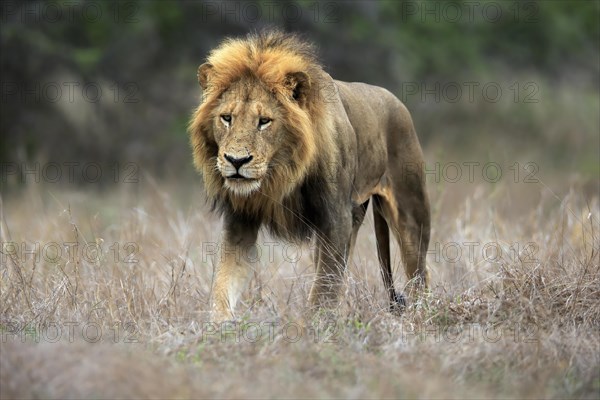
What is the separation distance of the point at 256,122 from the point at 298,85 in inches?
16.4

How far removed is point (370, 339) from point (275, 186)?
120cm

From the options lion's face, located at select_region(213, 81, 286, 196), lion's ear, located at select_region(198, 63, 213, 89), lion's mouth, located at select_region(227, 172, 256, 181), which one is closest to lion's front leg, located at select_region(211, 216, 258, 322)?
lion's face, located at select_region(213, 81, 286, 196)

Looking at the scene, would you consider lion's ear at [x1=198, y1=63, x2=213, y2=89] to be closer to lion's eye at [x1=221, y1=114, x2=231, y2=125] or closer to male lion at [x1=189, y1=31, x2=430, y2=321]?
male lion at [x1=189, y1=31, x2=430, y2=321]

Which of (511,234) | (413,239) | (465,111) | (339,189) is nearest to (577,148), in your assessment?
(465,111)

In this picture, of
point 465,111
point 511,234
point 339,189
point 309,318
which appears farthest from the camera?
point 465,111

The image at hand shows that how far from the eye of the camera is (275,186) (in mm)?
6387

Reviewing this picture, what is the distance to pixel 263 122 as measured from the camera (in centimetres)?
627

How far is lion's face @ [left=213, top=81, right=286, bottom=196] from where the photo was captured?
6.11 metres

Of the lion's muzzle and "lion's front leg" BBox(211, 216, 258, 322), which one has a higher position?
the lion's muzzle

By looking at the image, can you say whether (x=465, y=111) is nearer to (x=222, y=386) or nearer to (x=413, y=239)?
(x=413, y=239)

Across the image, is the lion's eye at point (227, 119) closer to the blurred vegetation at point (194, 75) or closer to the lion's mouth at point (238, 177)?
the lion's mouth at point (238, 177)

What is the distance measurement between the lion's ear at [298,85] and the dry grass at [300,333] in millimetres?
1163

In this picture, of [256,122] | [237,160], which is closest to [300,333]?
[237,160]

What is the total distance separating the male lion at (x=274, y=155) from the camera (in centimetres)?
624
